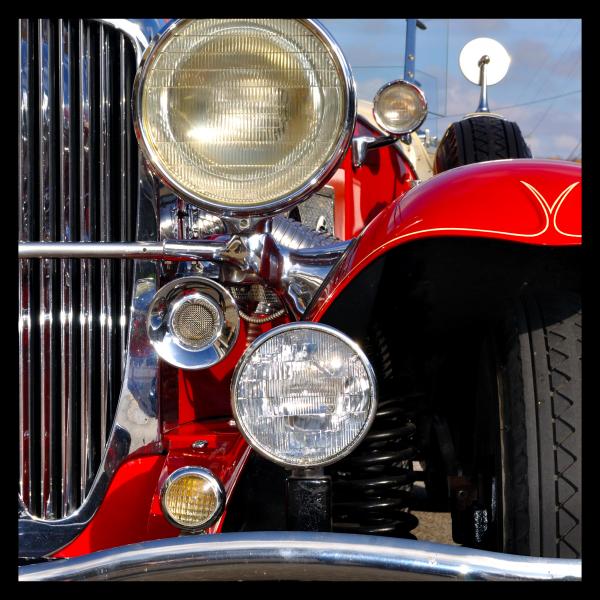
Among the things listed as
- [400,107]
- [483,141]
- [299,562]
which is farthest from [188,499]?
[483,141]

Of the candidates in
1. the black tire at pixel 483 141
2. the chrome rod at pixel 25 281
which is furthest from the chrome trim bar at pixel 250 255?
the black tire at pixel 483 141

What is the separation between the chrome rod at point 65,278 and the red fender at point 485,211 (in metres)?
0.57

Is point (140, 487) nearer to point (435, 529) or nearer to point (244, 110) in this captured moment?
point (244, 110)

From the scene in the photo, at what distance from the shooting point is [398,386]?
1592 mm

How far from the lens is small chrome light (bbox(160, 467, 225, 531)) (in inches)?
53.5

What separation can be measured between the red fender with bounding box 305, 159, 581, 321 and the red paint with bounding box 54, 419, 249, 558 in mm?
393

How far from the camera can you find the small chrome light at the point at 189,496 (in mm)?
1358

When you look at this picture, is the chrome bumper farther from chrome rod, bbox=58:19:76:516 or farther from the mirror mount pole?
the mirror mount pole

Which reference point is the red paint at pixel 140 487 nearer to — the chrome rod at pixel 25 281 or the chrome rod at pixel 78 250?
the chrome rod at pixel 25 281
